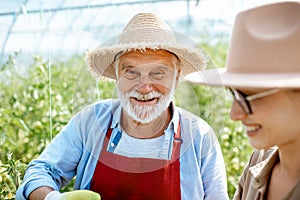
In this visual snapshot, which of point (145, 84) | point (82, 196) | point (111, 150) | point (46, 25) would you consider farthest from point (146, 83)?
point (46, 25)

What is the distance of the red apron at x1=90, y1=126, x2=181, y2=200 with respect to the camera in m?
1.57

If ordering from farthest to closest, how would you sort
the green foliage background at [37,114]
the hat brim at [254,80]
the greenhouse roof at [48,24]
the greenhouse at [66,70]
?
the greenhouse roof at [48,24] < the green foliage background at [37,114] < the greenhouse at [66,70] < the hat brim at [254,80]

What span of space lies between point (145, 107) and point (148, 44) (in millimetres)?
164

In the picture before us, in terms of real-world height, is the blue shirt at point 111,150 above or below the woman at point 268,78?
below

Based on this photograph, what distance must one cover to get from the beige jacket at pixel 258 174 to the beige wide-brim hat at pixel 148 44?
0.38m

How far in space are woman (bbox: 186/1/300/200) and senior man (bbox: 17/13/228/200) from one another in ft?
1.37

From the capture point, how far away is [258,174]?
3.91 ft

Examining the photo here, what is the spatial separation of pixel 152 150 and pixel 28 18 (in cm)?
172

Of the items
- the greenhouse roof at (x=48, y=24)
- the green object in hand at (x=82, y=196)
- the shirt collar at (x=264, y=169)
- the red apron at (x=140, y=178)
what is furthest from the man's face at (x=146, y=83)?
the greenhouse roof at (x=48, y=24)

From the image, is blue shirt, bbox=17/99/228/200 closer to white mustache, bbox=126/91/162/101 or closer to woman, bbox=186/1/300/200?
white mustache, bbox=126/91/162/101

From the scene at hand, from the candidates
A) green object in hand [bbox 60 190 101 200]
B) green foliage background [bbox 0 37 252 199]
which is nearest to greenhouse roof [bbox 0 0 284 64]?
green foliage background [bbox 0 37 252 199]

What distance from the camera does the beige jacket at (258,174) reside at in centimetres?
118

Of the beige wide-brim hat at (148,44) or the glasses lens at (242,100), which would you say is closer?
the glasses lens at (242,100)

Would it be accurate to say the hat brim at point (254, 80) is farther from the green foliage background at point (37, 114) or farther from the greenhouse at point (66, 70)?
the green foliage background at point (37, 114)
